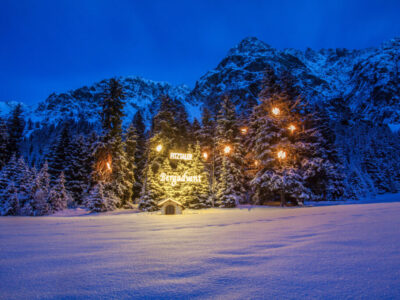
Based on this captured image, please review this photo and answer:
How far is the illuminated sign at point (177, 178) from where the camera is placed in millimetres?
25547

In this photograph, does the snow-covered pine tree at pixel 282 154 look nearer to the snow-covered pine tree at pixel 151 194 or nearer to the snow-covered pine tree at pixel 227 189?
the snow-covered pine tree at pixel 227 189

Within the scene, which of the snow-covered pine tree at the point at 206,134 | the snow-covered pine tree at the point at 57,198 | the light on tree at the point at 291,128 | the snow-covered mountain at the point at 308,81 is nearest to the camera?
the snow-covered pine tree at the point at 57,198

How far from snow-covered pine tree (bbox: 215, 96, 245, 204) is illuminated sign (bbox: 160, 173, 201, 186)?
3.96m

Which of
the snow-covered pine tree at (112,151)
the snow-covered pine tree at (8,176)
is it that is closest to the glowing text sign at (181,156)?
the snow-covered pine tree at (112,151)

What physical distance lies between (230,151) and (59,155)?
28.1 m

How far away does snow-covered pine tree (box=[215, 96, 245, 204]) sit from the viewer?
29875 mm

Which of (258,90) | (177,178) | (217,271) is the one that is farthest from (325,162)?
(258,90)

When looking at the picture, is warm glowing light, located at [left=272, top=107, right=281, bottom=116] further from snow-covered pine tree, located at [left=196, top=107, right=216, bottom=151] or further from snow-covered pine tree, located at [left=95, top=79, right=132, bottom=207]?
snow-covered pine tree, located at [left=95, top=79, right=132, bottom=207]

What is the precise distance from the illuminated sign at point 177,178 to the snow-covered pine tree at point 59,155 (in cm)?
1952

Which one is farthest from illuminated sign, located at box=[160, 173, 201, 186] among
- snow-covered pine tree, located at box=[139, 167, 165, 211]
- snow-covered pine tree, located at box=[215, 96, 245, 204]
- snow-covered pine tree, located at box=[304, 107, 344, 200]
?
snow-covered pine tree, located at box=[304, 107, 344, 200]

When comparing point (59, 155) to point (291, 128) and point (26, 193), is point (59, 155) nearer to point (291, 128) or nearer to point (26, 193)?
point (26, 193)

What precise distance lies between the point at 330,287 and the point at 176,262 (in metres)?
2.44

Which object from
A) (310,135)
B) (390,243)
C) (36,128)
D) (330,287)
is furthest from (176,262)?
(36,128)

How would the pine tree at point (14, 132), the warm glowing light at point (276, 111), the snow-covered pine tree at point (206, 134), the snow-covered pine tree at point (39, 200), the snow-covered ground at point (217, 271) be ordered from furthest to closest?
1. the snow-covered pine tree at point (206, 134)
2. the pine tree at point (14, 132)
3. the warm glowing light at point (276, 111)
4. the snow-covered pine tree at point (39, 200)
5. the snow-covered ground at point (217, 271)
